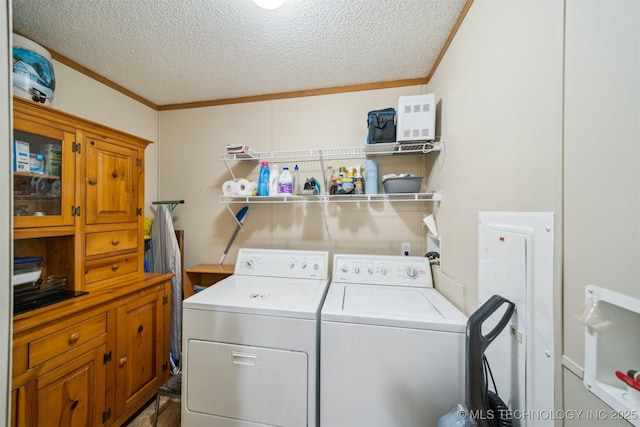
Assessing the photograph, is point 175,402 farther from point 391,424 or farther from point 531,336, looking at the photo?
point 531,336

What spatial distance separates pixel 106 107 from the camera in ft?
6.16

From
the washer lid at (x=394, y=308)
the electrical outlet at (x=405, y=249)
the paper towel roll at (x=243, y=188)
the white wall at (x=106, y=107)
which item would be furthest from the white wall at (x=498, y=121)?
the white wall at (x=106, y=107)

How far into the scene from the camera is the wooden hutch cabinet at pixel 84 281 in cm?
107

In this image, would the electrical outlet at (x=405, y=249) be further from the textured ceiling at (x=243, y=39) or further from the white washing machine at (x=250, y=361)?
the textured ceiling at (x=243, y=39)

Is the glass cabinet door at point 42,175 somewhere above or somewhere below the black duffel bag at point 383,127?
below

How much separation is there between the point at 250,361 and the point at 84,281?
121 centimetres

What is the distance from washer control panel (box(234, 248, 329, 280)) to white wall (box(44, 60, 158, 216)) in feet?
4.32

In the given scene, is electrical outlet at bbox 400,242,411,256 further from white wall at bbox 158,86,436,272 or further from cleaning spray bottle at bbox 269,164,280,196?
cleaning spray bottle at bbox 269,164,280,196

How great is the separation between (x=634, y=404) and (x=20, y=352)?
2131mm

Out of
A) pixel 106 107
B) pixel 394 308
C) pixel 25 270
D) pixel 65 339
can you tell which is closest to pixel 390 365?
pixel 394 308

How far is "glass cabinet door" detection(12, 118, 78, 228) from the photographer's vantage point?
44.4 inches

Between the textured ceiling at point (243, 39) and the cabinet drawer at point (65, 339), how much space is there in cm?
182

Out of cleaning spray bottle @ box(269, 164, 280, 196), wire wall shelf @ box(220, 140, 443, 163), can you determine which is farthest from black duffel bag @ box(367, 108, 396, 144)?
cleaning spray bottle @ box(269, 164, 280, 196)

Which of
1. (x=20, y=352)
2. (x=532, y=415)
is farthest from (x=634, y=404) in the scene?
(x=20, y=352)
